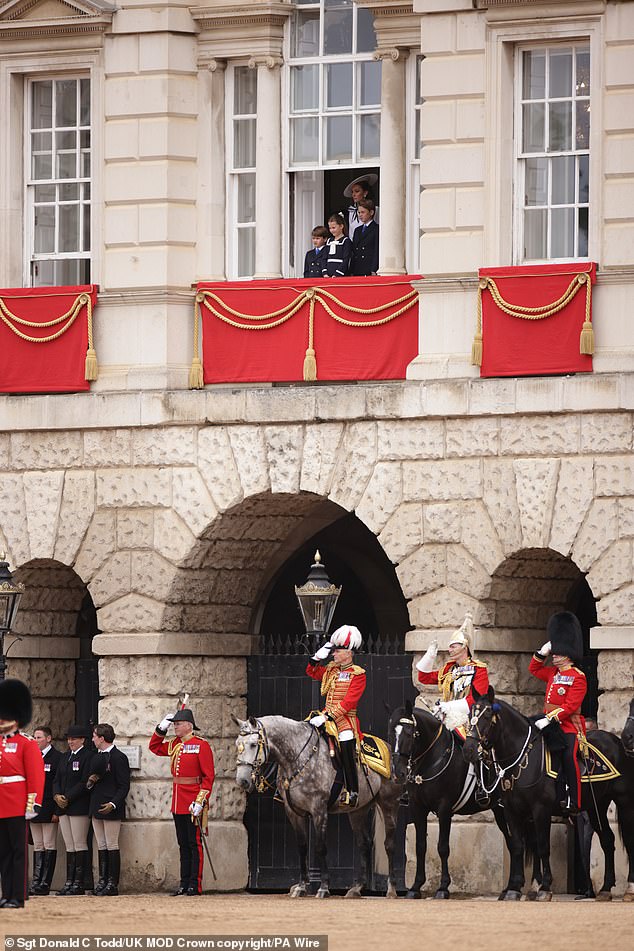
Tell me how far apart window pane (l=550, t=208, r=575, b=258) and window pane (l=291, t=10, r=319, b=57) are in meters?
3.12

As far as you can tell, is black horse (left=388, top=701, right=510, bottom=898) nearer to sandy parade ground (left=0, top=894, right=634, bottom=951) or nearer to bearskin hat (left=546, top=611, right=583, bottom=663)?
sandy parade ground (left=0, top=894, right=634, bottom=951)

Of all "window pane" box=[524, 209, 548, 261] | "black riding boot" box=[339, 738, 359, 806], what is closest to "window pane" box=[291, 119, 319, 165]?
"window pane" box=[524, 209, 548, 261]

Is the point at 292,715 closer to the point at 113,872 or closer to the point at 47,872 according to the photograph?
the point at 113,872

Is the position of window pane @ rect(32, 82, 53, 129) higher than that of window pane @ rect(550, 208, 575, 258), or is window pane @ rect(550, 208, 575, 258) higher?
window pane @ rect(32, 82, 53, 129)

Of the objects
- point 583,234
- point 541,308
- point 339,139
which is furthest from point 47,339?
point 583,234

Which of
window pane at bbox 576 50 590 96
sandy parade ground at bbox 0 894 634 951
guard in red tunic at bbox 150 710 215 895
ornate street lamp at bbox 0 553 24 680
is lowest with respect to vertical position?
sandy parade ground at bbox 0 894 634 951

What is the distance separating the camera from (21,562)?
28.5 m

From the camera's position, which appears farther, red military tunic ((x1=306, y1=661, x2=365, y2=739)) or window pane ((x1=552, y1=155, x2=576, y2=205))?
window pane ((x1=552, y1=155, x2=576, y2=205))

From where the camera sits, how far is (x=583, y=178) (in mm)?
26859

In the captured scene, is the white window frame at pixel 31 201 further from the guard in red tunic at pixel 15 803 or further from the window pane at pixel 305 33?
the guard in red tunic at pixel 15 803

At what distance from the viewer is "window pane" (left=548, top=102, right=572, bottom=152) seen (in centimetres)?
2692

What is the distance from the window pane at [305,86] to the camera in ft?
92.8

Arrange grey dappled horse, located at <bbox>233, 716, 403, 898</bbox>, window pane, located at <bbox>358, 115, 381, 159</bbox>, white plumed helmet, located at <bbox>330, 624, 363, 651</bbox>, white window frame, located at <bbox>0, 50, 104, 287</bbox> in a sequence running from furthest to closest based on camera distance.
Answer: white window frame, located at <bbox>0, 50, 104, 287</bbox>
window pane, located at <bbox>358, 115, 381, 159</bbox>
white plumed helmet, located at <bbox>330, 624, 363, 651</bbox>
grey dappled horse, located at <bbox>233, 716, 403, 898</bbox>

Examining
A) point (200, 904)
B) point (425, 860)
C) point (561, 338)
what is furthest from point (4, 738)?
point (561, 338)
